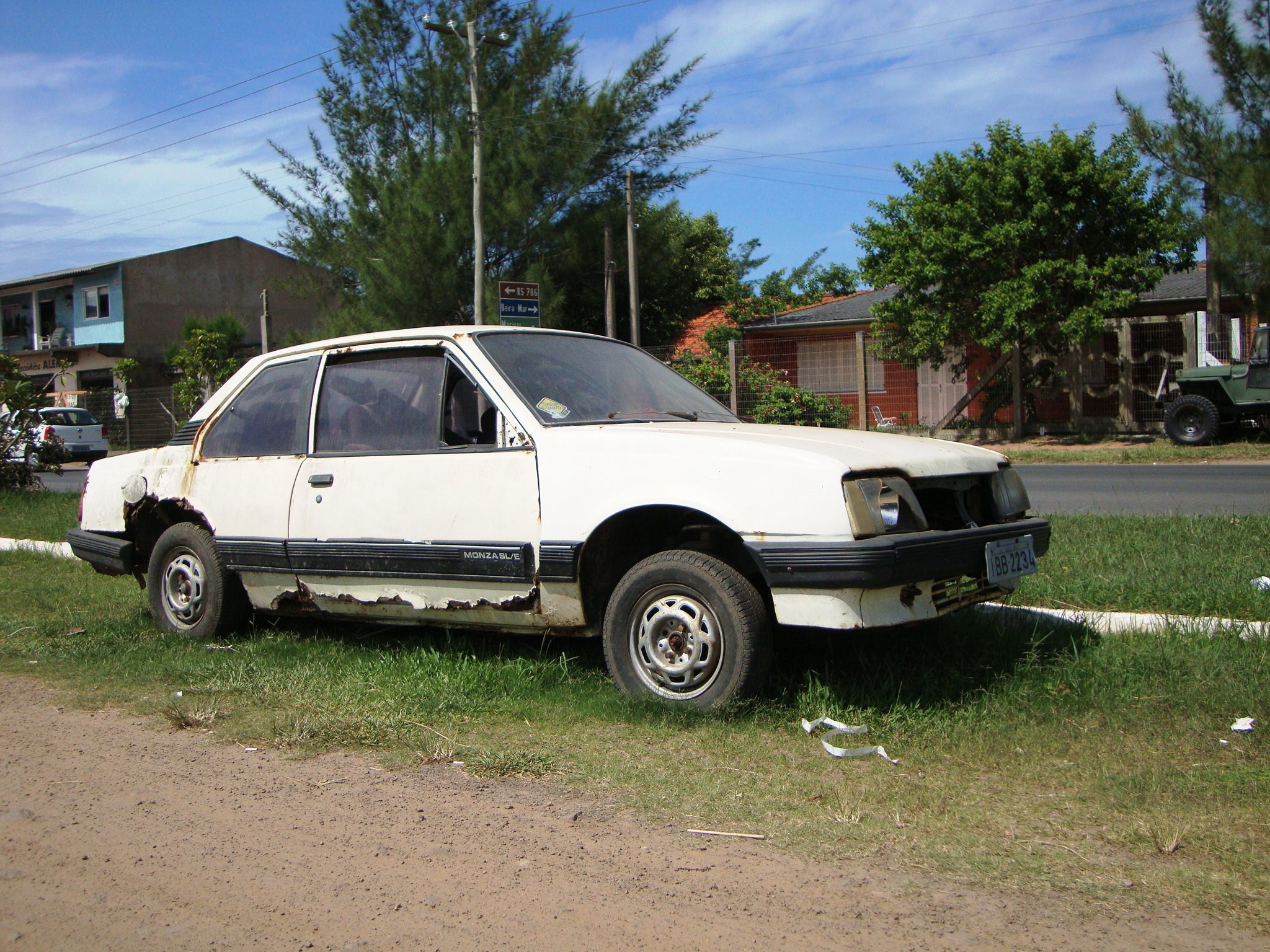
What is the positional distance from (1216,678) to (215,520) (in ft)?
15.8

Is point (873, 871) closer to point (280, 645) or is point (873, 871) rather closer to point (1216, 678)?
point (1216, 678)

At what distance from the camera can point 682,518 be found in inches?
185

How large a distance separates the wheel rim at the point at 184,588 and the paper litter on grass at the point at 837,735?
3522 millimetres

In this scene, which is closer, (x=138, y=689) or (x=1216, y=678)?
(x=1216, y=678)

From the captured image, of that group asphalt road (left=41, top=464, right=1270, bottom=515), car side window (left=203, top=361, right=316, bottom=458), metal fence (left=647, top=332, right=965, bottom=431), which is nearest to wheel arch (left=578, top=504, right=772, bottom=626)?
car side window (left=203, top=361, right=316, bottom=458)

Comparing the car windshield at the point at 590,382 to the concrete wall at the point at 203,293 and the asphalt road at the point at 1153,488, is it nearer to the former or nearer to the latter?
the asphalt road at the point at 1153,488

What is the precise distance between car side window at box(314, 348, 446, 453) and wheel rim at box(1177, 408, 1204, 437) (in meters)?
Result: 16.4

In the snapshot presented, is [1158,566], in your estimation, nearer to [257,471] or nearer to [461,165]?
[257,471]

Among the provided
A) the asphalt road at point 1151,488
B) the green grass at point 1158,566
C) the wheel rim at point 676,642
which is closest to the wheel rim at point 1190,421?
Answer: the asphalt road at point 1151,488

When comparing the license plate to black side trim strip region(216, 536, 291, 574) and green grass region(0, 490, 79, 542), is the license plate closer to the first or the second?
black side trim strip region(216, 536, 291, 574)

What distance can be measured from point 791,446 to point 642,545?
91 cm

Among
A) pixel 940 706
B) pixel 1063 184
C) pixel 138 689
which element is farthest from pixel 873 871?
pixel 1063 184

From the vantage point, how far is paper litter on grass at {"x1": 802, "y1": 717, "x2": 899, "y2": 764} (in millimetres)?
3998

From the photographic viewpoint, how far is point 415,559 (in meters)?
5.05
